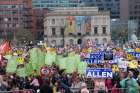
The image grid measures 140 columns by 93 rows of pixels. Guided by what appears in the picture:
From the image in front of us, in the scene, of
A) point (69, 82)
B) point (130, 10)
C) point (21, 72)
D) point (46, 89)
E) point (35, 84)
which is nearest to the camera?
point (46, 89)

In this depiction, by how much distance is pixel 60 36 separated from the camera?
13575 cm

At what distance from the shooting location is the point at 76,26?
13488cm

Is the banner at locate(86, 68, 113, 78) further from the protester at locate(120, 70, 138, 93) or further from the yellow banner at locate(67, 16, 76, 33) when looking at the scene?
the yellow banner at locate(67, 16, 76, 33)

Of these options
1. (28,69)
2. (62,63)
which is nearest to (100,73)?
(28,69)

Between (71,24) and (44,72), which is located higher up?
(44,72)

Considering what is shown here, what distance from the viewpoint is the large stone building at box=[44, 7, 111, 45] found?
133500 millimetres

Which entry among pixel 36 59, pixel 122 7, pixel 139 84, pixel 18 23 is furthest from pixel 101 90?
pixel 122 7

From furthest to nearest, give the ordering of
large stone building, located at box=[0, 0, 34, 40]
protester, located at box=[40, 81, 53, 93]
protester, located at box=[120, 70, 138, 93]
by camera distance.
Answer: large stone building, located at box=[0, 0, 34, 40]
protester, located at box=[120, 70, 138, 93]
protester, located at box=[40, 81, 53, 93]

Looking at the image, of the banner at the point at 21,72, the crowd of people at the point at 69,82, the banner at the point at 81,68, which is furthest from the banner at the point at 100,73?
the banner at the point at 21,72

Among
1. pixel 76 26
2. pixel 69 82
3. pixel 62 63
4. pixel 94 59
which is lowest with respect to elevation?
pixel 76 26

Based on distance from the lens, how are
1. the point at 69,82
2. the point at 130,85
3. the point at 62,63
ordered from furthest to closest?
the point at 62,63 → the point at 69,82 → the point at 130,85

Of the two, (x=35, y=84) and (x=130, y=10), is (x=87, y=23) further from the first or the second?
(x=35, y=84)

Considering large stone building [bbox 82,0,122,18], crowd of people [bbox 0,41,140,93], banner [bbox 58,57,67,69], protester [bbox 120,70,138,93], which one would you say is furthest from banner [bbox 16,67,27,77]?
large stone building [bbox 82,0,122,18]

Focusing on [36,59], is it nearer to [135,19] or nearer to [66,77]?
[66,77]
